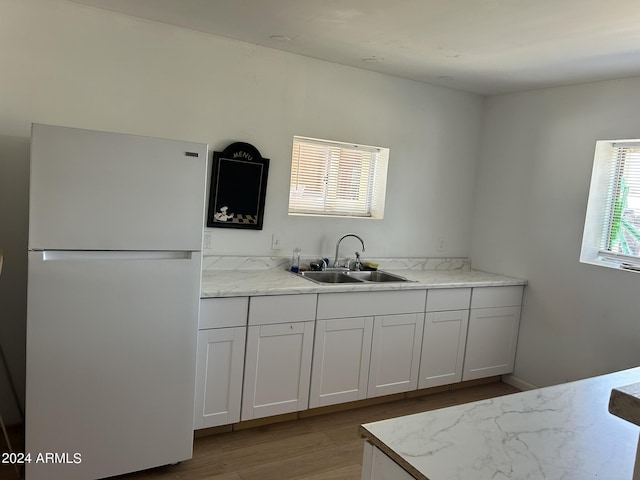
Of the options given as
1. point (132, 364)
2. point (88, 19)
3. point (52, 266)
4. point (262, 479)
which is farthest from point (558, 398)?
point (88, 19)

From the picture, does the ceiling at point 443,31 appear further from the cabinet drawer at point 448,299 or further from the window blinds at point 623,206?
the cabinet drawer at point 448,299

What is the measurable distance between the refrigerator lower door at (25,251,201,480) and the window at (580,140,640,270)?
2782mm

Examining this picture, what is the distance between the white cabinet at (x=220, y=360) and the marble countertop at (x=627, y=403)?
6.77 ft

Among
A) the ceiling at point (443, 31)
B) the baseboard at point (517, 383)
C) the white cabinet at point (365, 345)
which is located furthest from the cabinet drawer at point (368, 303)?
the ceiling at point (443, 31)

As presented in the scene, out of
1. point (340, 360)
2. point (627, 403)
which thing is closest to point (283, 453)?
point (340, 360)

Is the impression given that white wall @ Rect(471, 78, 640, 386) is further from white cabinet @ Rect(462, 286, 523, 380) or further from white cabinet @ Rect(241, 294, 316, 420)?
white cabinet @ Rect(241, 294, 316, 420)

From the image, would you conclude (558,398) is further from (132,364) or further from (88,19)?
(88,19)

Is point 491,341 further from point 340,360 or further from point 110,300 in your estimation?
point 110,300

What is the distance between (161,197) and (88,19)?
122cm

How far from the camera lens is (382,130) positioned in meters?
3.70

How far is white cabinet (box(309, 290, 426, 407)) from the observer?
301 centimetres

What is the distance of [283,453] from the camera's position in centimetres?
268

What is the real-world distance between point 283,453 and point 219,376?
1.84 ft

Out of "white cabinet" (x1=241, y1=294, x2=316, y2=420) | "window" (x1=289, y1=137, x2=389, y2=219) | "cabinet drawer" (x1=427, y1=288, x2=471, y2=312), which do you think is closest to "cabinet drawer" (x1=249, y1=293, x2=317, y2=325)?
"white cabinet" (x1=241, y1=294, x2=316, y2=420)
